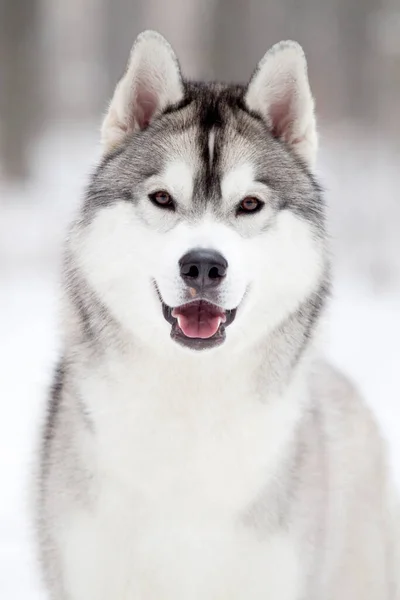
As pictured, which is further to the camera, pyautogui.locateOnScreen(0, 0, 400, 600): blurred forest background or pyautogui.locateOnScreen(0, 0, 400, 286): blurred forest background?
pyautogui.locateOnScreen(0, 0, 400, 286): blurred forest background

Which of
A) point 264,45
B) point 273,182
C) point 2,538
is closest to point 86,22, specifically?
point 264,45

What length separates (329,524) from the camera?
296 centimetres

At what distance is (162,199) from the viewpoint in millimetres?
2682

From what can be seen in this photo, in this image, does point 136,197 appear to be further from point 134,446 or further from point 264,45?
point 264,45

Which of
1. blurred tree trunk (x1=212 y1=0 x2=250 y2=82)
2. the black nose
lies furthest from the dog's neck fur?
blurred tree trunk (x1=212 y1=0 x2=250 y2=82)

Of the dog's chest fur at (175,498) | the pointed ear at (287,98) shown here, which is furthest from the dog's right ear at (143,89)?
the dog's chest fur at (175,498)

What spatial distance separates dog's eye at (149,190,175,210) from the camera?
2.67 metres

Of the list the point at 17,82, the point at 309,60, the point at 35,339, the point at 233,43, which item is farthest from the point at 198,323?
the point at 309,60

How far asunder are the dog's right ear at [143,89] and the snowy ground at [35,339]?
49 centimetres

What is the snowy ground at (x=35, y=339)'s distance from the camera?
4145 millimetres

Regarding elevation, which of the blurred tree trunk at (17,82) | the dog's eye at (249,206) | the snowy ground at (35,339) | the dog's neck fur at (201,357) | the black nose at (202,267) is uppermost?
the dog's eye at (249,206)

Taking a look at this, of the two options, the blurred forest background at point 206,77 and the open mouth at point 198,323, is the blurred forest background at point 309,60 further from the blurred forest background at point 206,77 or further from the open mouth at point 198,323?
the open mouth at point 198,323

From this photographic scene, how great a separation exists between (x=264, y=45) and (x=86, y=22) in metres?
3.93

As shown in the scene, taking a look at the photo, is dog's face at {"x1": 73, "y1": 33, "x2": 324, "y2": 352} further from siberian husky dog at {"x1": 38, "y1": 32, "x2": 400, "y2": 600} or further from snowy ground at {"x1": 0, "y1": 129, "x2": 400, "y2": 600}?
snowy ground at {"x1": 0, "y1": 129, "x2": 400, "y2": 600}
